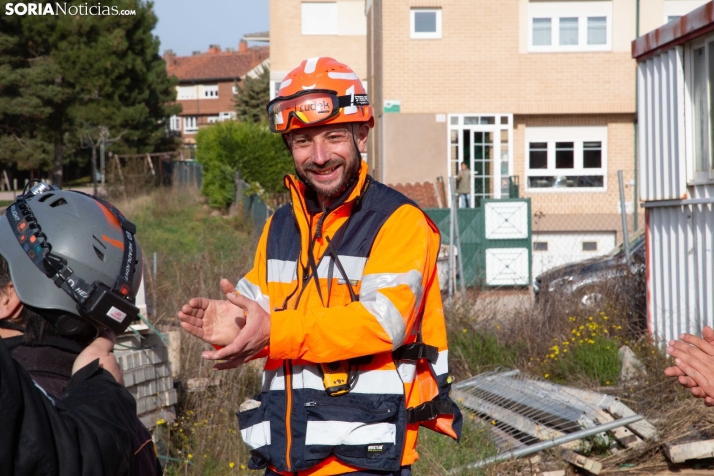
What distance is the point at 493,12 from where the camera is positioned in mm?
26188

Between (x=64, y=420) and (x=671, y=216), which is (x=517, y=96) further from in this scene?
(x=64, y=420)

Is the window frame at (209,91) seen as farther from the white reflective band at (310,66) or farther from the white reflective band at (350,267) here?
the white reflective band at (350,267)

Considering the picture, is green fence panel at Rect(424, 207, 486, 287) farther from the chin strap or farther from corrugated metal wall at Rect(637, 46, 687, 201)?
the chin strap

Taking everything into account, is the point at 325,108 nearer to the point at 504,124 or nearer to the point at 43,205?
the point at 43,205

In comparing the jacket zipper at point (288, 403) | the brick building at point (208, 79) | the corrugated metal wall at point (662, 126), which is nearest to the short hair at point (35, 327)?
the jacket zipper at point (288, 403)

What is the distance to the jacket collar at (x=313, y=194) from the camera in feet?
10.1

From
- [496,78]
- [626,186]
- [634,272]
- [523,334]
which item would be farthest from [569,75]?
[523,334]

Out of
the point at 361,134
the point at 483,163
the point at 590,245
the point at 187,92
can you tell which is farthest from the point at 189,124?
the point at 361,134

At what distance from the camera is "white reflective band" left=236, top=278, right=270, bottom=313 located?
126 inches

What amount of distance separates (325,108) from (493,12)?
24379 mm

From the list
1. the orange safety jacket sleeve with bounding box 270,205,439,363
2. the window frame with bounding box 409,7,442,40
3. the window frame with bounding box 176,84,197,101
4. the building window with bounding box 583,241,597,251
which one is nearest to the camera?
the orange safety jacket sleeve with bounding box 270,205,439,363

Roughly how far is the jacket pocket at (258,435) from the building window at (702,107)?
5915mm

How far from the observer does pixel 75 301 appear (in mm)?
2213

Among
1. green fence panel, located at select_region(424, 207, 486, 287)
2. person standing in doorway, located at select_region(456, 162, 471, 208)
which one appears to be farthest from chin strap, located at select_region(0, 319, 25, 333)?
person standing in doorway, located at select_region(456, 162, 471, 208)
